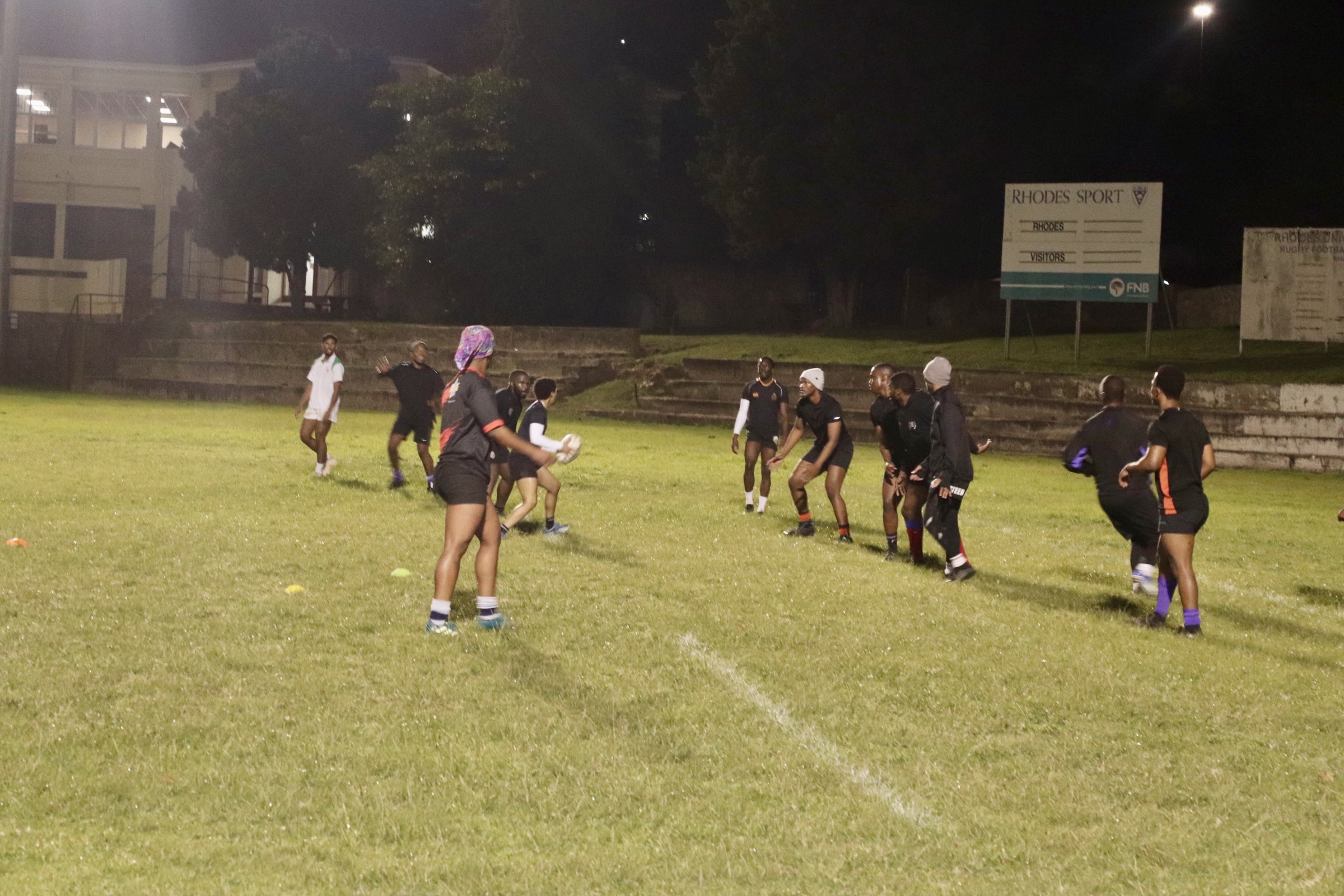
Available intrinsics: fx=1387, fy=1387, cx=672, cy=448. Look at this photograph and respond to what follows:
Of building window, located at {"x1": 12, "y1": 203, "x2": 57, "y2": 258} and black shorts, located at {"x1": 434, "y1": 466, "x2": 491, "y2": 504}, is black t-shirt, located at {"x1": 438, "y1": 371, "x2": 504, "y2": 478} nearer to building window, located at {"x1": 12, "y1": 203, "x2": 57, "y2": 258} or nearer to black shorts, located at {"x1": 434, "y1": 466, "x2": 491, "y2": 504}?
black shorts, located at {"x1": 434, "y1": 466, "x2": 491, "y2": 504}

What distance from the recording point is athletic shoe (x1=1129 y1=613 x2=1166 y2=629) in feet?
31.8

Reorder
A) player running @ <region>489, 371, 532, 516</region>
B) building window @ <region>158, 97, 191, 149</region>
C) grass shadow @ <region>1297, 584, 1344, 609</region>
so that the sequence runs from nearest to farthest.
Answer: grass shadow @ <region>1297, 584, 1344, 609</region>
player running @ <region>489, 371, 532, 516</region>
building window @ <region>158, 97, 191, 149</region>

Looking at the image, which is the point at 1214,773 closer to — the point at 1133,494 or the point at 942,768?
the point at 942,768

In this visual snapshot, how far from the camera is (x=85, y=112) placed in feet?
196

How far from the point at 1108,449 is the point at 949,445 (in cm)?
128

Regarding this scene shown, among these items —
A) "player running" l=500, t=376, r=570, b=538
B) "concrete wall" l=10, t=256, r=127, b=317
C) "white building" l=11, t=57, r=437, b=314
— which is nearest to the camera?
"player running" l=500, t=376, r=570, b=538

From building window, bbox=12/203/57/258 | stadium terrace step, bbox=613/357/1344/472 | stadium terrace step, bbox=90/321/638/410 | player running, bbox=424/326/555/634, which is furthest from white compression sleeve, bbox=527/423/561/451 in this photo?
building window, bbox=12/203/57/258

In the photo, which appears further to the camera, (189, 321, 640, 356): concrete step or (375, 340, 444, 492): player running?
(189, 321, 640, 356): concrete step

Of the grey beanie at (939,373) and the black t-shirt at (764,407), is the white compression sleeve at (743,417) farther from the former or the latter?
the grey beanie at (939,373)

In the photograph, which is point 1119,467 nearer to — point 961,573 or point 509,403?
point 961,573

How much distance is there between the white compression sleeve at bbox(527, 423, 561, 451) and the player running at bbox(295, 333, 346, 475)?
6.07 metres

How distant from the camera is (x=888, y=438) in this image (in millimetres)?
12727

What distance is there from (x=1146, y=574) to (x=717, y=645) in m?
4.37

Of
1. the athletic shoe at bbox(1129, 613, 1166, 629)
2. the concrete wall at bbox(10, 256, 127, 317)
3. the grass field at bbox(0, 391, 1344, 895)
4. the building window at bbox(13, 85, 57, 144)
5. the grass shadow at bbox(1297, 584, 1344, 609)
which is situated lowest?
the grass field at bbox(0, 391, 1344, 895)
